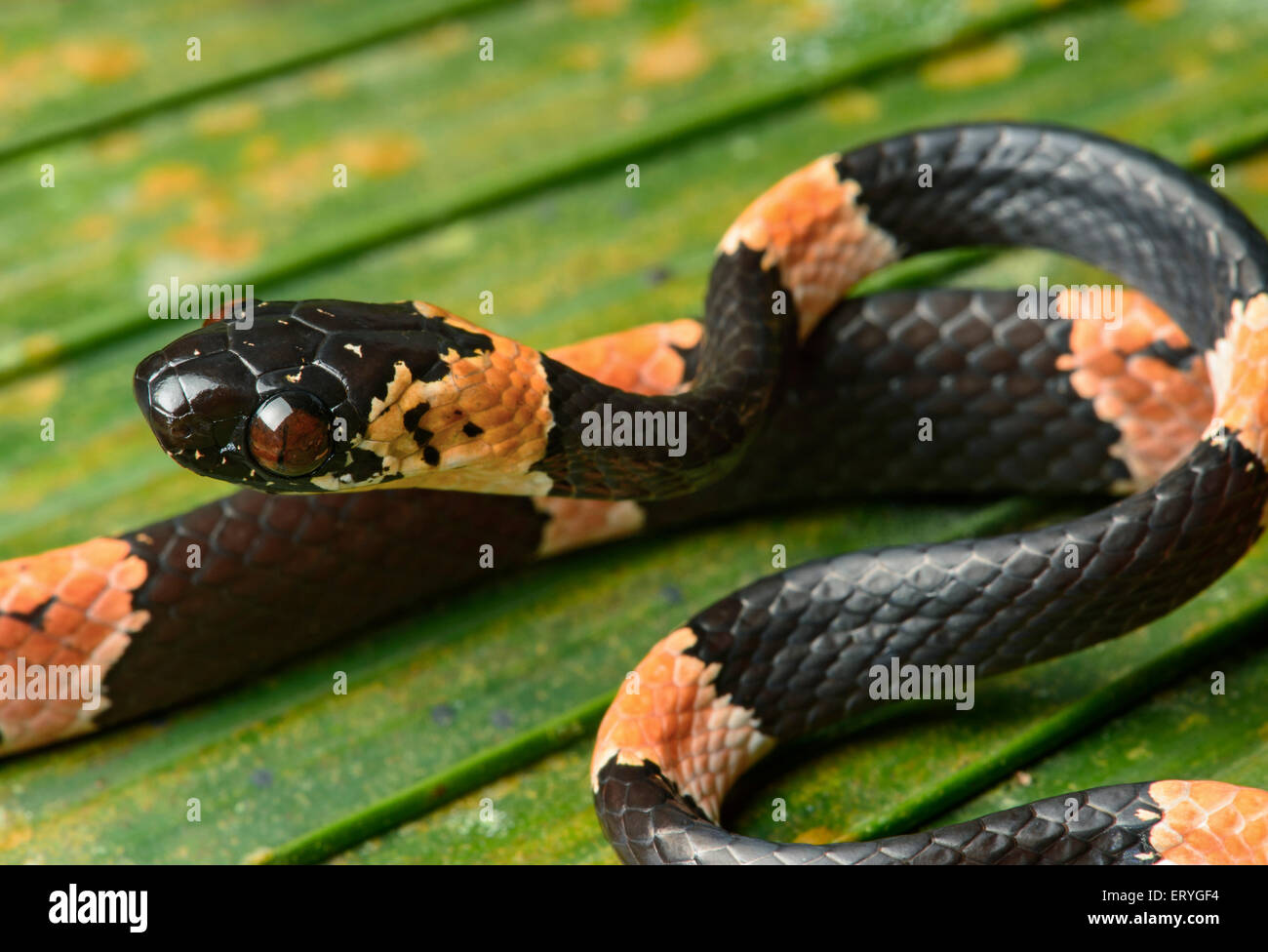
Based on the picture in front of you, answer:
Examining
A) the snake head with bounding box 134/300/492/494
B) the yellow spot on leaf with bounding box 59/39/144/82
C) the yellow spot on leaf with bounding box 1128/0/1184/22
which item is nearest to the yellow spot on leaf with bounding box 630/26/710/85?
the yellow spot on leaf with bounding box 1128/0/1184/22

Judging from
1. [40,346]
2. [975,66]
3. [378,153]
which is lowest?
[40,346]

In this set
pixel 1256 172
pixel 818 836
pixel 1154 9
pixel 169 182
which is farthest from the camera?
pixel 1154 9

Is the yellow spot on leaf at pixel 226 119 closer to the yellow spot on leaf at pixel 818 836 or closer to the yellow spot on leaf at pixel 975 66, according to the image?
the yellow spot on leaf at pixel 975 66

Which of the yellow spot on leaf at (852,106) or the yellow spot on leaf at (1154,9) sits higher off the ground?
the yellow spot on leaf at (1154,9)

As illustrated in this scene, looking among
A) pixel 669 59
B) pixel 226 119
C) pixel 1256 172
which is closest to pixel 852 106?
pixel 669 59

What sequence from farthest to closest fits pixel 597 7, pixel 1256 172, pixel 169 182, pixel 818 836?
1. pixel 597 7
2. pixel 169 182
3. pixel 1256 172
4. pixel 818 836

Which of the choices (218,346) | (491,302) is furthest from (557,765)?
(491,302)

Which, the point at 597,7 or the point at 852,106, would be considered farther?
the point at 597,7

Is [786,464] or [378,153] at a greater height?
[378,153]

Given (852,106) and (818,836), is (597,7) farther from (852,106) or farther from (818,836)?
(818,836)

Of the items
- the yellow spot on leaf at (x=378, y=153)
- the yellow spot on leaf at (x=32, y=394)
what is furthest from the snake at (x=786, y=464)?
the yellow spot on leaf at (x=378, y=153)
